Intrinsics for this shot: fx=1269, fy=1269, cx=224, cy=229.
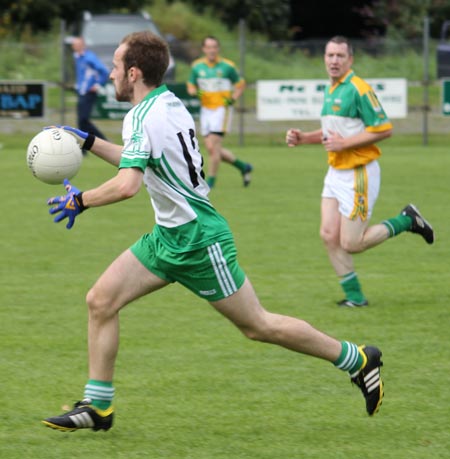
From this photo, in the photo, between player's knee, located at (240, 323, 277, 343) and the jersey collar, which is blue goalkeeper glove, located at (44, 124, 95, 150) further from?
player's knee, located at (240, 323, 277, 343)

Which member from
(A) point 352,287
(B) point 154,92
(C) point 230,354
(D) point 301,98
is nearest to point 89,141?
(B) point 154,92

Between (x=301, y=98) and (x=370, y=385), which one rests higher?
(x=301, y=98)

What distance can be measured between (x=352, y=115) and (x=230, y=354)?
2378mm

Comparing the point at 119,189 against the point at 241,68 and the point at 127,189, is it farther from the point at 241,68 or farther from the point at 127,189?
the point at 241,68

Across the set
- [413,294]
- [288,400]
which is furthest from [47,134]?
[413,294]

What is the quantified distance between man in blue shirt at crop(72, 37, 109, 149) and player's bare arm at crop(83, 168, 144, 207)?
1659cm

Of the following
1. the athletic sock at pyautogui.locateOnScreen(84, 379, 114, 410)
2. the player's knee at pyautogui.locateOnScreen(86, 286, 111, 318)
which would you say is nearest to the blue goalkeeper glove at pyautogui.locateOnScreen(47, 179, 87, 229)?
the player's knee at pyautogui.locateOnScreen(86, 286, 111, 318)

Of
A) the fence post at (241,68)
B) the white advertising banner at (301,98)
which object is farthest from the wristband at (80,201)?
the fence post at (241,68)

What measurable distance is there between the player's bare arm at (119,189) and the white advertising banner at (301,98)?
64.0 ft

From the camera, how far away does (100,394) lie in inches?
241

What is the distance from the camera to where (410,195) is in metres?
17.0

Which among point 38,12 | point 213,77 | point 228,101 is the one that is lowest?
point 228,101

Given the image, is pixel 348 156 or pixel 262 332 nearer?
pixel 262 332

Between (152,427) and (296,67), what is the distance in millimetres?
21067
